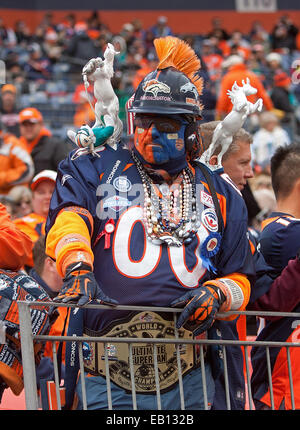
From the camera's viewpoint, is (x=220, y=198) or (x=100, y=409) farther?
(x=220, y=198)

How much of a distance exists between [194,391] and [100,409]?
396 mm

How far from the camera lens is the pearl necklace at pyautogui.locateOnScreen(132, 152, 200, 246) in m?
3.28

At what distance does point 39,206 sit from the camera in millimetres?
6359

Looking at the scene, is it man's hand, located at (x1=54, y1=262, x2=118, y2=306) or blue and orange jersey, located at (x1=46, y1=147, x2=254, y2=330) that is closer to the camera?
man's hand, located at (x1=54, y1=262, x2=118, y2=306)

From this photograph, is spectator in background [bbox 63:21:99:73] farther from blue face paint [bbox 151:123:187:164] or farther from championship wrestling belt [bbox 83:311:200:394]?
championship wrestling belt [bbox 83:311:200:394]

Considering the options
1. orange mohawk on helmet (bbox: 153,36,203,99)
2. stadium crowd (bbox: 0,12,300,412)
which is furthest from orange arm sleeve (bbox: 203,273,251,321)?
stadium crowd (bbox: 0,12,300,412)

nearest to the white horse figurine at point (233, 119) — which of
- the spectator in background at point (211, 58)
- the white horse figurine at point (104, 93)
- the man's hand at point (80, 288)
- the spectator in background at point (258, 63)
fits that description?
the white horse figurine at point (104, 93)

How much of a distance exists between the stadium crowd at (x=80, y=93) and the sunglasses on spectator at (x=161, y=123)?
0.32 metres

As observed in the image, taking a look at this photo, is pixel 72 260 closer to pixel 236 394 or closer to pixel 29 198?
Result: pixel 236 394

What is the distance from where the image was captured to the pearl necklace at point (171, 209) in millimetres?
3277

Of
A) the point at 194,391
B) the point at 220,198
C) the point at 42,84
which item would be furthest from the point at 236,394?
the point at 42,84

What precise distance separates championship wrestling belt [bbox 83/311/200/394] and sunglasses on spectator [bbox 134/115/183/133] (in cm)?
73

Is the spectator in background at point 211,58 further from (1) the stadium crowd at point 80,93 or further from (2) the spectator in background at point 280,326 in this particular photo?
(2) the spectator in background at point 280,326

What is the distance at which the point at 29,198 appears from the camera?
24.9 feet
